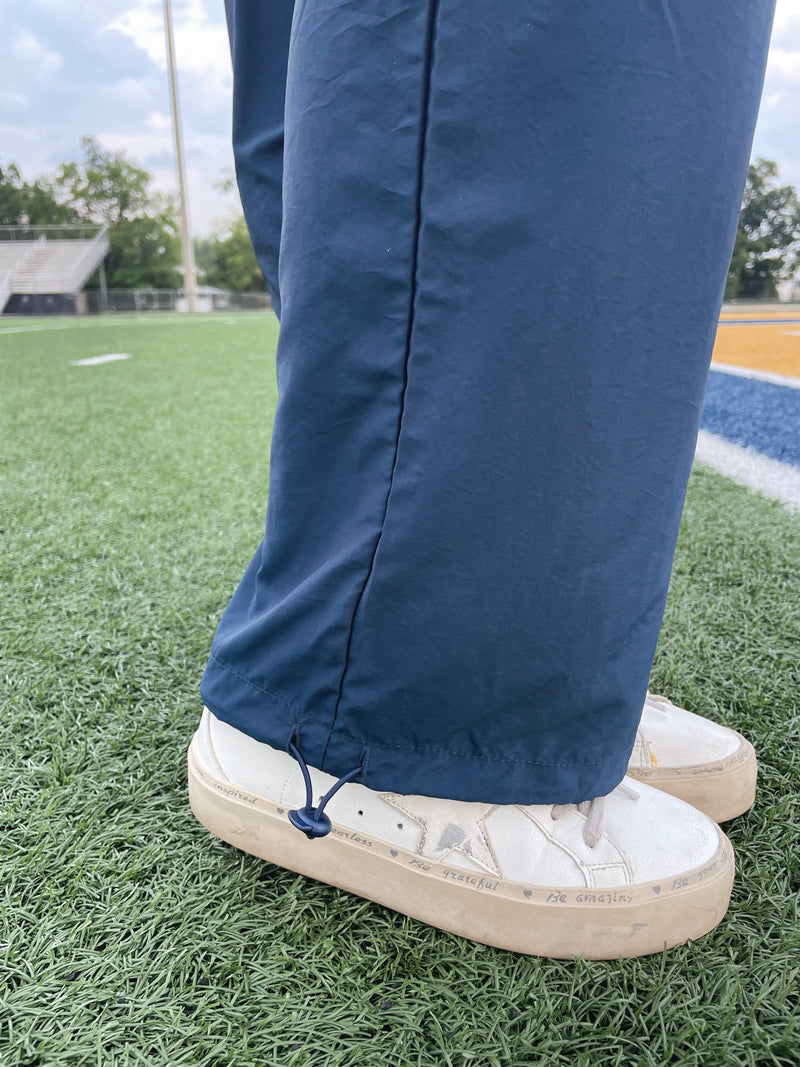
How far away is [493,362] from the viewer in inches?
18.4

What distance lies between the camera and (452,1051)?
1.58 ft

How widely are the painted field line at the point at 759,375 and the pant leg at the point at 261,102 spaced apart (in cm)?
367

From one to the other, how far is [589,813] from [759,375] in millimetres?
4141

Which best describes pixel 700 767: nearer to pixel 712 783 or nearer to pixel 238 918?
pixel 712 783

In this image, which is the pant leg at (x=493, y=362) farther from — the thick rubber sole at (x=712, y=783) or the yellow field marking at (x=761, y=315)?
the yellow field marking at (x=761, y=315)

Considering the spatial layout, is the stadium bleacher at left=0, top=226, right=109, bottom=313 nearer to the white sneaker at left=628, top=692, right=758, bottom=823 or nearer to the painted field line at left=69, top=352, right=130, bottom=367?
the painted field line at left=69, top=352, right=130, bottom=367

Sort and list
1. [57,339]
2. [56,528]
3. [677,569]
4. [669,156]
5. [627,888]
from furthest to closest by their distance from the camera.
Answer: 1. [57,339]
2. [56,528]
3. [677,569]
4. [627,888]
5. [669,156]

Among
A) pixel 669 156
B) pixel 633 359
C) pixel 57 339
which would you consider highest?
pixel 669 156

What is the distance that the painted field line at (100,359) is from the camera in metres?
4.89

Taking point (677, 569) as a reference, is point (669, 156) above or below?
above

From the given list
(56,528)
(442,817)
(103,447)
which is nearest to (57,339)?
(103,447)

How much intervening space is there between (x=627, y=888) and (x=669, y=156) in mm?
519

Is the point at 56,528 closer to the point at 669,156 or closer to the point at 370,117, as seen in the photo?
the point at 370,117

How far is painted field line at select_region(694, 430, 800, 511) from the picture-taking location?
1.85m
